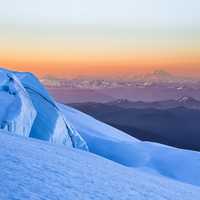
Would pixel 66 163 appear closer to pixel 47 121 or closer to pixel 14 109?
pixel 14 109

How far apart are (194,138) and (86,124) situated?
1650 centimetres

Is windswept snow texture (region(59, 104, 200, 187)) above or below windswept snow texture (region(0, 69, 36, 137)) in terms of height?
below

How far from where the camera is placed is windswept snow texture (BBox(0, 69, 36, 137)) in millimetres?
3506

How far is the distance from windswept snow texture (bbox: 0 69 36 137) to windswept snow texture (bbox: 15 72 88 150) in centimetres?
12

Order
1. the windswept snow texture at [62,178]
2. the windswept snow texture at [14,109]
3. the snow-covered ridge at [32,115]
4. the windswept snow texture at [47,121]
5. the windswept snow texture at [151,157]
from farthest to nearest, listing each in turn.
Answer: the windswept snow texture at [151,157], the windswept snow texture at [47,121], the snow-covered ridge at [32,115], the windswept snow texture at [14,109], the windswept snow texture at [62,178]

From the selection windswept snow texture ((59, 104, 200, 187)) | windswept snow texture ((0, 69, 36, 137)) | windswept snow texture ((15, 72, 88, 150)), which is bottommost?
windswept snow texture ((59, 104, 200, 187))

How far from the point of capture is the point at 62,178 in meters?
2.03

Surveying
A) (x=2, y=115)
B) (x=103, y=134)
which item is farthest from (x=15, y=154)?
(x=103, y=134)

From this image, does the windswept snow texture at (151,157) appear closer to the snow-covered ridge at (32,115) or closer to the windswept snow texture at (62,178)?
the snow-covered ridge at (32,115)

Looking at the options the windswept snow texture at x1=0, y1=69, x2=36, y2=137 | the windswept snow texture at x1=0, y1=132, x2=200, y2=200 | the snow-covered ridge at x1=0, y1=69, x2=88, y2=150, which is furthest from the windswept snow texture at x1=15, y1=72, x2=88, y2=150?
the windswept snow texture at x1=0, y1=132, x2=200, y2=200

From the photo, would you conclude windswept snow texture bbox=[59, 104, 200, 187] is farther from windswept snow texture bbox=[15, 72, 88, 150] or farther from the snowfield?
windswept snow texture bbox=[15, 72, 88, 150]

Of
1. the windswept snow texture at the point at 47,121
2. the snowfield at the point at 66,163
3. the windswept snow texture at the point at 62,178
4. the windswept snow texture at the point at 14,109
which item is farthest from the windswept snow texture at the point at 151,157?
the windswept snow texture at the point at 62,178

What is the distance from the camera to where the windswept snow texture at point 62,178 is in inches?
70.3

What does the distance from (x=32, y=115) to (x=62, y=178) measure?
2.11 m
